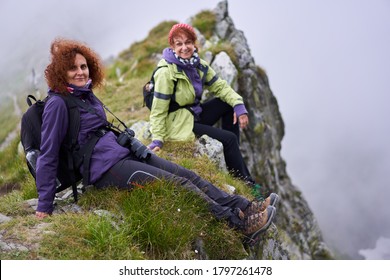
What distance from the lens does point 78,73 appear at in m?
5.48

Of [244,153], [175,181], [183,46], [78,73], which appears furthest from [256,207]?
[244,153]

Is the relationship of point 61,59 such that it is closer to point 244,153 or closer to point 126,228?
point 126,228

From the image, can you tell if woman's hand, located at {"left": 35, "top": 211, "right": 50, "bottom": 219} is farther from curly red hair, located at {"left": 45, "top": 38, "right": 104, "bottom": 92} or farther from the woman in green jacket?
the woman in green jacket

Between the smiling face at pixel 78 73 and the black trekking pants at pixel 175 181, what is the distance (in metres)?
1.28

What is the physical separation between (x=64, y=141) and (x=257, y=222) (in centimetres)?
291

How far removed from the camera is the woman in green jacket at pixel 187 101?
8062 millimetres

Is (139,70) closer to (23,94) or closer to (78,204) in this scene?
(23,94)

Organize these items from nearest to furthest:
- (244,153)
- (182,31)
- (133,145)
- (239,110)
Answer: (133,145) → (182,31) → (239,110) → (244,153)

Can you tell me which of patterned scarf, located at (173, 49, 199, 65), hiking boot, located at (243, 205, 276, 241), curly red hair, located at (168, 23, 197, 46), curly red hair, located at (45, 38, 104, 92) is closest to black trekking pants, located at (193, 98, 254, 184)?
patterned scarf, located at (173, 49, 199, 65)

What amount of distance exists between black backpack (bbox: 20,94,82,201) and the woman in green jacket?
2737mm

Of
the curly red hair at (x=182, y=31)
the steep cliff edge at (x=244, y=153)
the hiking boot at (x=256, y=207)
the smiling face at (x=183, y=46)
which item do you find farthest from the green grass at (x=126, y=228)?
the curly red hair at (x=182, y=31)

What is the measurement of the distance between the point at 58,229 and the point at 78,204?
110cm

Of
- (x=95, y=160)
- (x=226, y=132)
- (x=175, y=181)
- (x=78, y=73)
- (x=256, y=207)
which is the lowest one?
(x=256, y=207)
